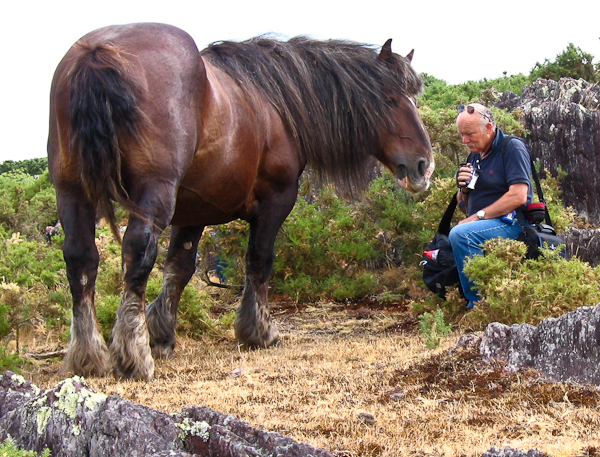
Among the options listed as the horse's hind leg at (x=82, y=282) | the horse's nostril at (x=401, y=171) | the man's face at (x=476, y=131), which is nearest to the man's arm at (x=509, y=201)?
the man's face at (x=476, y=131)

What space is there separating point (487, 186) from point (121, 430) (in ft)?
13.8

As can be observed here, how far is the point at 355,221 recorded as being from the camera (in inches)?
358

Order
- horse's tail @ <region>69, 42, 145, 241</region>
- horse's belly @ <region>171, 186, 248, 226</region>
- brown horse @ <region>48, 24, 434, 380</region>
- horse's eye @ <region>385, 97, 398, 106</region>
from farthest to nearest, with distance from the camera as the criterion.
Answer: horse's eye @ <region>385, 97, 398, 106</region> → horse's belly @ <region>171, 186, 248, 226</region> → brown horse @ <region>48, 24, 434, 380</region> → horse's tail @ <region>69, 42, 145, 241</region>

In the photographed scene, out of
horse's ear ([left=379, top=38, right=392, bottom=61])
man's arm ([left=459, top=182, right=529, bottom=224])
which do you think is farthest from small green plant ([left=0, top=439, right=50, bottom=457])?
horse's ear ([left=379, top=38, right=392, bottom=61])

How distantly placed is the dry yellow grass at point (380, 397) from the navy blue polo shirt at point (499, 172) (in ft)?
4.29

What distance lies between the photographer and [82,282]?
14.2ft

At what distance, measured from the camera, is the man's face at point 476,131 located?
5.76 m

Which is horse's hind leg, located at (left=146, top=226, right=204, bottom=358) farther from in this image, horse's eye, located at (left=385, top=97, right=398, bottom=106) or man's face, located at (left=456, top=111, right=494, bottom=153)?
man's face, located at (left=456, top=111, right=494, bottom=153)

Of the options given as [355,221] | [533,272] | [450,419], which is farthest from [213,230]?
[450,419]

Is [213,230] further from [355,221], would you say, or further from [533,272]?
[533,272]

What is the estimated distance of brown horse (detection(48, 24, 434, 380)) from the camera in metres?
4.09

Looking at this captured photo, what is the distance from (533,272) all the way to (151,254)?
116 inches

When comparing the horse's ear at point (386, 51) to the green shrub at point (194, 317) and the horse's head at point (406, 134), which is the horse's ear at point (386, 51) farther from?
the green shrub at point (194, 317)

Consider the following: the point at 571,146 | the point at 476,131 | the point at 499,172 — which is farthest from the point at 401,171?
the point at 571,146
